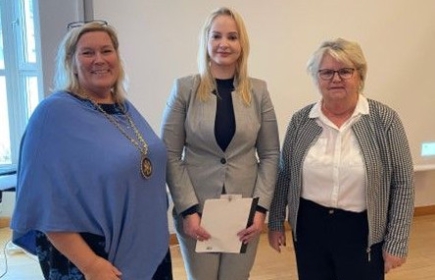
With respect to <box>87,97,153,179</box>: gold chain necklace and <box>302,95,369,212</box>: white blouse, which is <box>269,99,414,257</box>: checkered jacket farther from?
<box>87,97,153,179</box>: gold chain necklace

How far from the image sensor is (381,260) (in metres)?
1.69

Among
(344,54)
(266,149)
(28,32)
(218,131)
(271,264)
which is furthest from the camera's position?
(28,32)

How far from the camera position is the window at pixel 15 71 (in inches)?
148

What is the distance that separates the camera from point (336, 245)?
1.67 m

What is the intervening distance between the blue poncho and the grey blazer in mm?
368

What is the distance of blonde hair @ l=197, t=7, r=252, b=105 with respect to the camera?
69.5 inches

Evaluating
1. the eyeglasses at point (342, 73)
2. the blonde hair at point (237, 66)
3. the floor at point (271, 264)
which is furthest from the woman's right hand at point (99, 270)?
the floor at point (271, 264)

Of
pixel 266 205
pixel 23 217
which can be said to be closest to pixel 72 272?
pixel 23 217

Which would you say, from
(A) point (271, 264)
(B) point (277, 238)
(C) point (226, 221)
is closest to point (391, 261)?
(B) point (277, 238)

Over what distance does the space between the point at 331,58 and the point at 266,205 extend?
0.63m

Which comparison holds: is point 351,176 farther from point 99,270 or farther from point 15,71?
point 15,71

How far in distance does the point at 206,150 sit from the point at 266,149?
10.2 inches

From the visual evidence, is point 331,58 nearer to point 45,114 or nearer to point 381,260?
point 381,260

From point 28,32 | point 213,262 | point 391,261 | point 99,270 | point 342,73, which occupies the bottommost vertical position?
point 213,262
